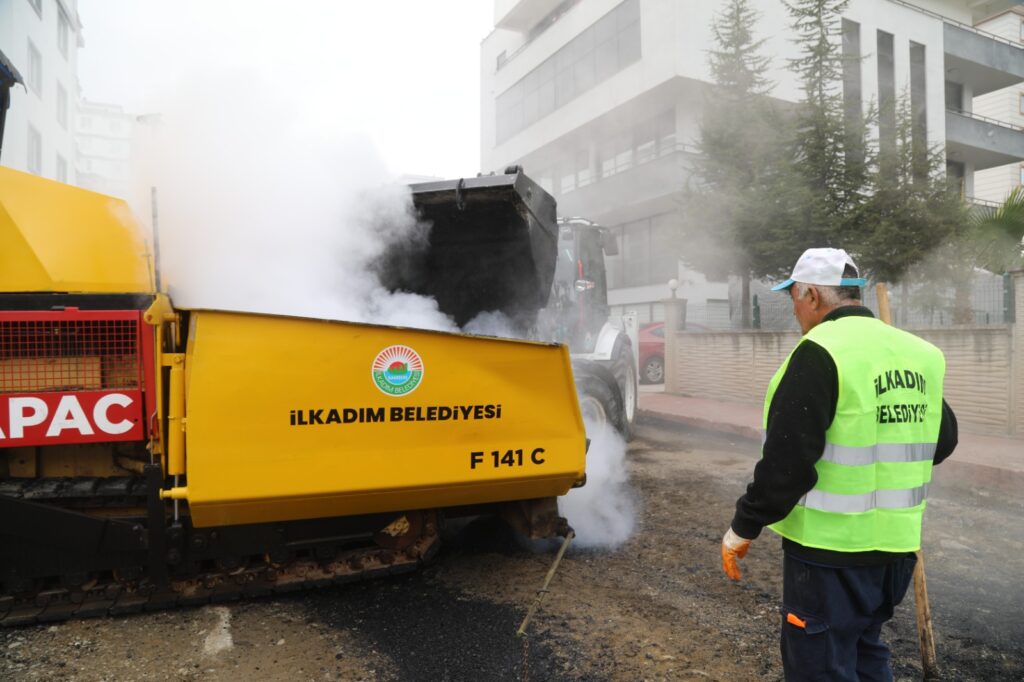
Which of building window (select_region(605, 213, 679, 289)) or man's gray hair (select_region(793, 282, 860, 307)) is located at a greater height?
building window (select_region(605, 213, 679, 289))

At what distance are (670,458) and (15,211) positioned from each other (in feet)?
19.9

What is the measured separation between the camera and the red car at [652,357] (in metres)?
15.1

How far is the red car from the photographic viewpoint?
15094 millimetres

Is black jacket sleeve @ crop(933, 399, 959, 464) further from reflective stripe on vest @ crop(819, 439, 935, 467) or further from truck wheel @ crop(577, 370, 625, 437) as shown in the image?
truck wheel @ crop(577, 370, 625, 437)

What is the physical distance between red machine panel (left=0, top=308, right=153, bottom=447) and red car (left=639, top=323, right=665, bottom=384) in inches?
513

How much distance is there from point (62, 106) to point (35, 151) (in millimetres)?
3683

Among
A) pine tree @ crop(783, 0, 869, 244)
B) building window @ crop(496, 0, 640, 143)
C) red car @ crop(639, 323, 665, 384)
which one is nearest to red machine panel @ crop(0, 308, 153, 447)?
pine tree @ crop(783, 0, 869, 244)

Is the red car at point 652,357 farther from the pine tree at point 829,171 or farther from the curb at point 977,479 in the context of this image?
the curb at point 977,479

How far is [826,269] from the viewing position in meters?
2.05

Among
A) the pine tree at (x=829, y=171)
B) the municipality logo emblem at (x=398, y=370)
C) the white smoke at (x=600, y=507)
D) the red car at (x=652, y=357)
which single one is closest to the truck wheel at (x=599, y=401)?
the white smoke at (x=600, y=507)

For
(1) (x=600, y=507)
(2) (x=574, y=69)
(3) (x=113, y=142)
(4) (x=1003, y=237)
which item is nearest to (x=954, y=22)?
(2) (x=574, y=69)

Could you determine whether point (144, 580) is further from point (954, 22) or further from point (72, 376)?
point (954, 22)

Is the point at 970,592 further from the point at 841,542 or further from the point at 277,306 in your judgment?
the point at 277,306

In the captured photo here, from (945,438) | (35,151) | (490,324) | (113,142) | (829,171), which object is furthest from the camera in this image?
(35,151)
